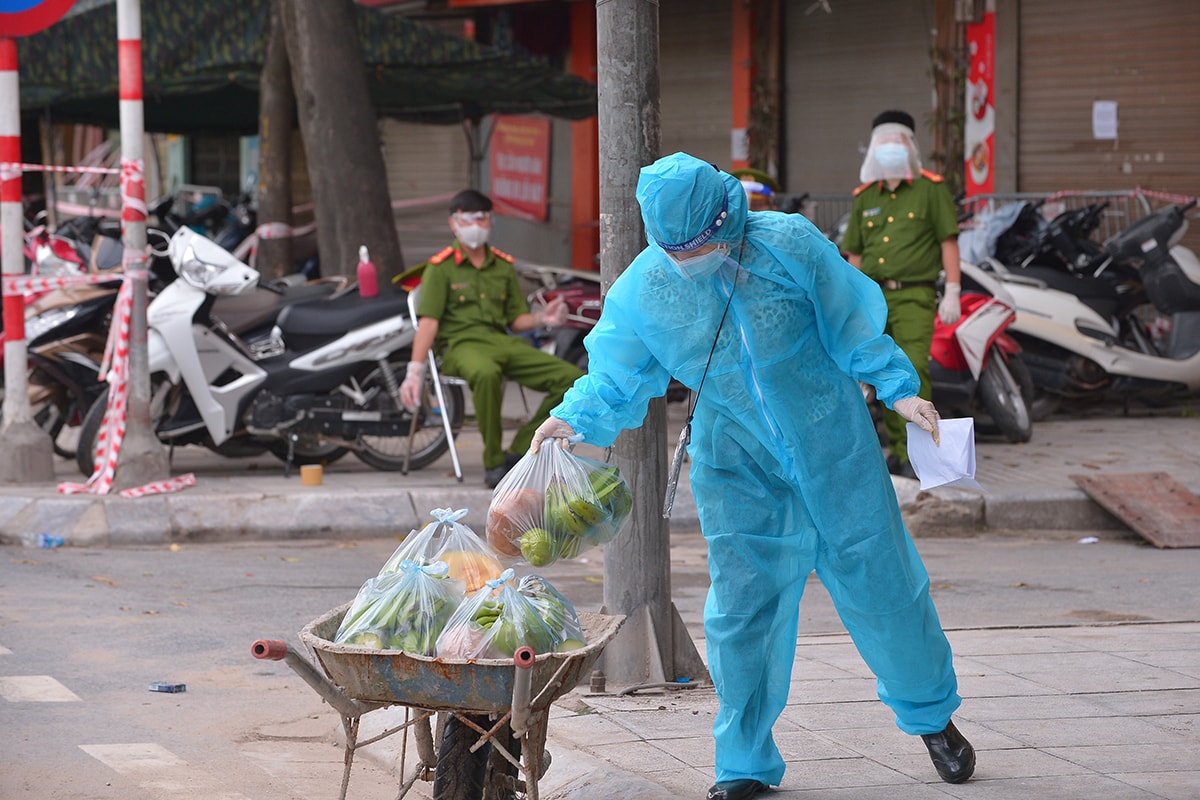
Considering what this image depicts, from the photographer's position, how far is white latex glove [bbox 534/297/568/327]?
8590 millimetres

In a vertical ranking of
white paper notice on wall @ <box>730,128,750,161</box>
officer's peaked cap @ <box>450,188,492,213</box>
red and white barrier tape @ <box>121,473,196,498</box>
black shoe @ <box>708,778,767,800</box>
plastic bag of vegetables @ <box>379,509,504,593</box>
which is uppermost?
white paper notice on wall @ <box>730,128,750,161</box>

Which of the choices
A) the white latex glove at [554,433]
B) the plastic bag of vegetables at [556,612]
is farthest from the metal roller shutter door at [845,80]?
the plastic bag of vegetables at [556,612]

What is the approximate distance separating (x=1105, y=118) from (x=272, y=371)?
24.3 feet

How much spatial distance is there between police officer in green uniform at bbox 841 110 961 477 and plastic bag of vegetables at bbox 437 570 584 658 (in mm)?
5188

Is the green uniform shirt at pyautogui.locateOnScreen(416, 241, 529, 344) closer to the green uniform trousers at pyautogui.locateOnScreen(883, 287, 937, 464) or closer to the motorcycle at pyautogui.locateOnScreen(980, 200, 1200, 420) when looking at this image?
the green uniform trousers at pyautogui.locateOnScreen(883, 287, 937, 464)

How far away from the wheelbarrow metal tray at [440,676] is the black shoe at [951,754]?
1135mm

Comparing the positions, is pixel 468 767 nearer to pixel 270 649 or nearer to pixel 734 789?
pixel 270 649

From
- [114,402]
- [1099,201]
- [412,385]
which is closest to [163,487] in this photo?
[114,402]

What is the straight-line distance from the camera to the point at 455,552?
3.75m

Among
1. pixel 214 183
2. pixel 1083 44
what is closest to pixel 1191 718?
pixel 1083 44

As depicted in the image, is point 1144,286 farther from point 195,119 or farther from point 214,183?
point 214,183

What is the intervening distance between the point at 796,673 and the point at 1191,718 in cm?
125

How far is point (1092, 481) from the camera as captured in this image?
8.56 m

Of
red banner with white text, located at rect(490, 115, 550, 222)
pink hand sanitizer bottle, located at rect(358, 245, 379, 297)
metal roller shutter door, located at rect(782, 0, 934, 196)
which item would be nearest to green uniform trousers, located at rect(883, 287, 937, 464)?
pink hand sanitizer bottle, located at rect(358, 245, 379, 297)
